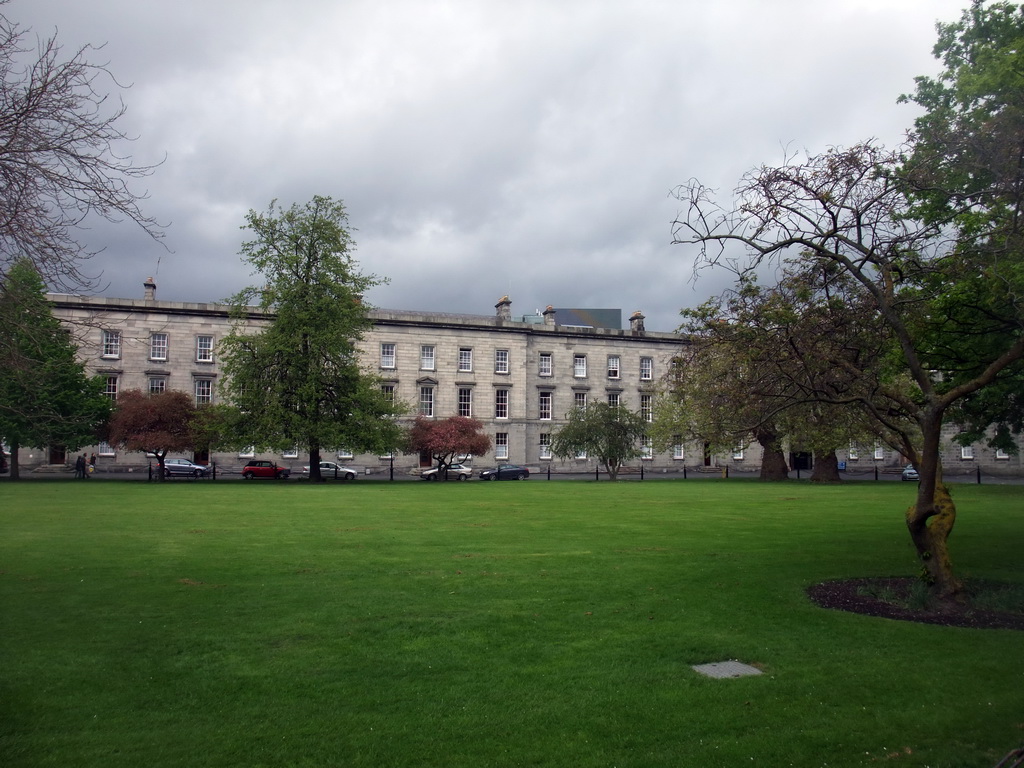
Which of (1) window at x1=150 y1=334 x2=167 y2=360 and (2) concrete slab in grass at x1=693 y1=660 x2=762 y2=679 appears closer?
(2) concrete slab in grass at x1=693 y1=660 x2=762 y2=679

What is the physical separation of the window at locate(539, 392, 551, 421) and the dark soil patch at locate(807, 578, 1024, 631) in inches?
2200

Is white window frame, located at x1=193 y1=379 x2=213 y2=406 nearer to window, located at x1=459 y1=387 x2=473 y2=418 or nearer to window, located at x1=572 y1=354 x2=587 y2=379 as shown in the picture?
window, located at x1=459 y1=387 x2=473 y2=418

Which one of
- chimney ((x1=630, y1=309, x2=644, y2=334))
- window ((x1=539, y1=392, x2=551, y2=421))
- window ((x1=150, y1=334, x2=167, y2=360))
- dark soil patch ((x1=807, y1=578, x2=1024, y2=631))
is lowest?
dark soil patch ((x1=807, y1=578, x2=1024, y2=631))

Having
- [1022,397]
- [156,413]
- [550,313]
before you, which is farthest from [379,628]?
[550,313]

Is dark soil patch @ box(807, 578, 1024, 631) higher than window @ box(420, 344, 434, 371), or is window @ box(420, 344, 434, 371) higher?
window @ box(420, 344, 434, 371)

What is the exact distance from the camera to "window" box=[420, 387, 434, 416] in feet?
210

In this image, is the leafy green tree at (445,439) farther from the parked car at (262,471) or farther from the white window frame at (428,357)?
the white window frame at (428,357)

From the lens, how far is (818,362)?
1170 centimetres

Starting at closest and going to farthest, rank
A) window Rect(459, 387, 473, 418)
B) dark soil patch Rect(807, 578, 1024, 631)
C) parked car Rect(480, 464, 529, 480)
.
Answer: dark soil patch Rect(807, 578, 1024, 631) < parked car Rect(480, 464, 529, 480) < window Rect(459, 387, 473, 418)

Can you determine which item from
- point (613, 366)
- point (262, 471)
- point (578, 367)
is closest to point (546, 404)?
point (578, 367)

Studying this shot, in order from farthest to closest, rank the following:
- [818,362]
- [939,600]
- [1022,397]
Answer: [1022,397]
[818,362]
[939,600]

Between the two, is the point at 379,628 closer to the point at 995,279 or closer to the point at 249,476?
the point at 995,279

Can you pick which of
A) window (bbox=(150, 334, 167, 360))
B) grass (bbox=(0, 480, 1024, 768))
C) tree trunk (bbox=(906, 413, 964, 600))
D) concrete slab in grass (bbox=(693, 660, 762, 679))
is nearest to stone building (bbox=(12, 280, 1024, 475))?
window (bbox=(150, 334, 167, 360))

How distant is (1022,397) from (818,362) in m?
5.83
